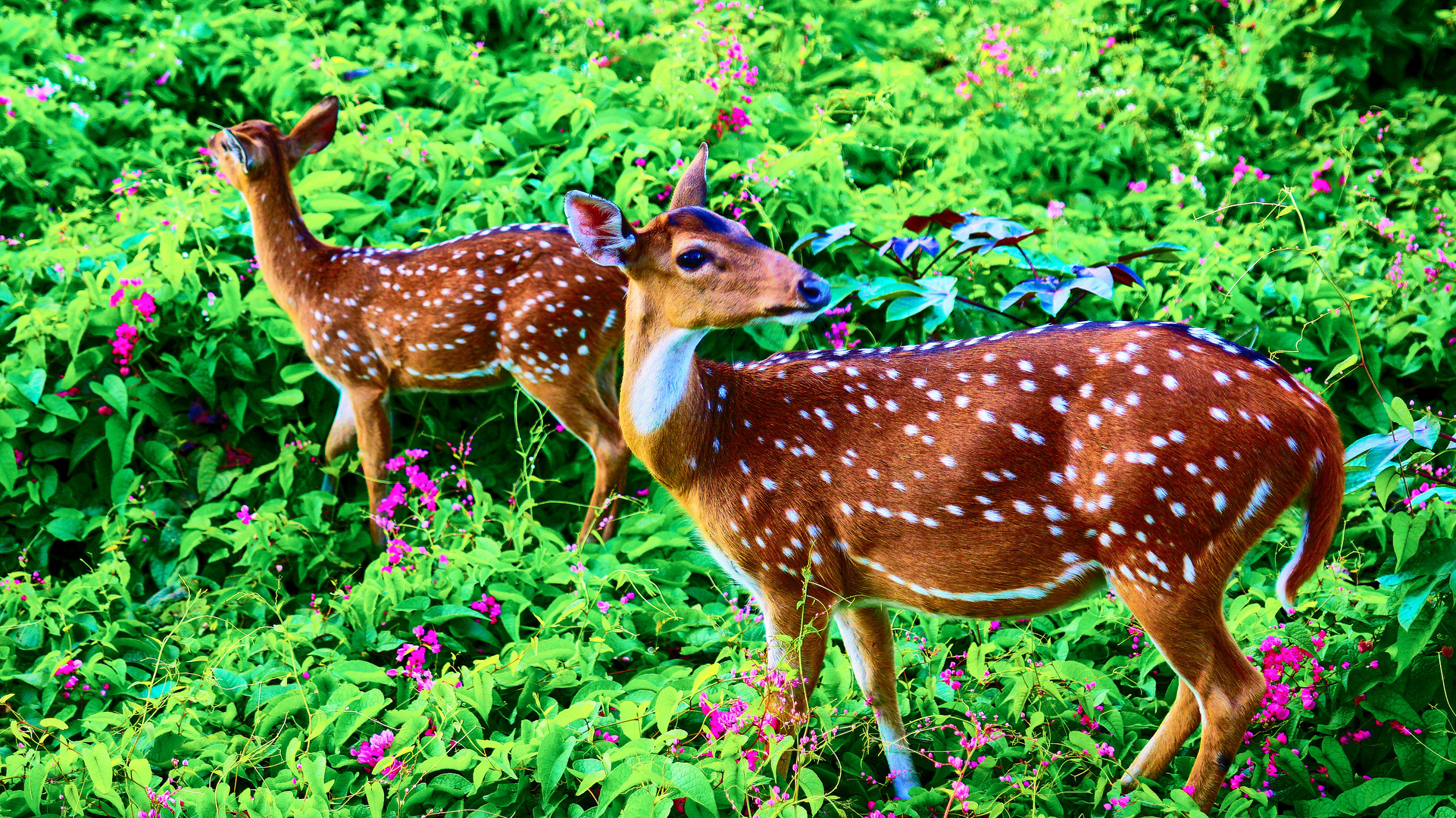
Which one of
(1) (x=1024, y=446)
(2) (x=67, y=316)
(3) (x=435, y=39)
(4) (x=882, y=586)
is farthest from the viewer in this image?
(3) (x=435, y=39)

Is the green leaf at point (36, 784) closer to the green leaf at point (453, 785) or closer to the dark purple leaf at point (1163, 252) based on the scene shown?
the green leaf at point (453, 785)

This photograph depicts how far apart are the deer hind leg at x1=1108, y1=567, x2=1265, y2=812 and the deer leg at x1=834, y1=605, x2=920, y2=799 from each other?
81 cm

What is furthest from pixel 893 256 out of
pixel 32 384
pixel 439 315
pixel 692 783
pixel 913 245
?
pixel 32 384

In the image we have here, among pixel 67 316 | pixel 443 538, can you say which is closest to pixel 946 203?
pixel 443 538

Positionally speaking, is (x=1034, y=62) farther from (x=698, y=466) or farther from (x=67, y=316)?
(x=67, y=316)

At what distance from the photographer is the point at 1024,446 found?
3.18 meters

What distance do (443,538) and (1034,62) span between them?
5.39 m

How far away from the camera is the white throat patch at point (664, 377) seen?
3490 mm

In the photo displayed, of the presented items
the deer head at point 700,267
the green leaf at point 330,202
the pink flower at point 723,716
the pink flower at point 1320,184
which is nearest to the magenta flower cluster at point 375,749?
the pink flower at point 723,716

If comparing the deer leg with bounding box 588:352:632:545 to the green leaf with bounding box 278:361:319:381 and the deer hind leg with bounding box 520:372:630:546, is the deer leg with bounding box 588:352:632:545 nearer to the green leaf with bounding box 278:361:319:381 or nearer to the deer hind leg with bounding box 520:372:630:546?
the deer hind leg with bounding box 520:372:630:546

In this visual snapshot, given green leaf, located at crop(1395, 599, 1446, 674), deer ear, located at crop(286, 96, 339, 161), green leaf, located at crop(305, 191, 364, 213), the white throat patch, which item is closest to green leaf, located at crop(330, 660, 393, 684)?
the white throat patch

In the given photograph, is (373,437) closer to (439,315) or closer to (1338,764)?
(439,315)

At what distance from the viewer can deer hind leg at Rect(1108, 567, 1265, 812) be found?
10.1 feet

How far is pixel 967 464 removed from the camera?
3219 mm
